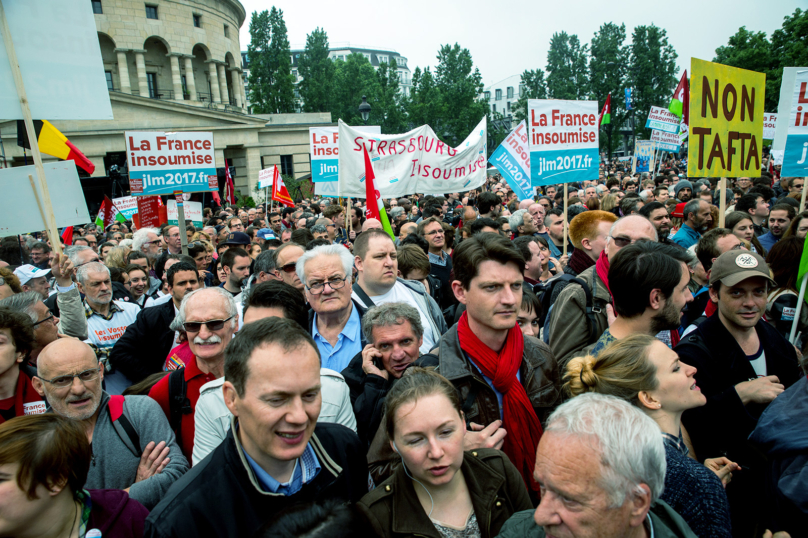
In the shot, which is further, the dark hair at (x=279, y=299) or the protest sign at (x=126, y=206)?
the protest sign at (x=126, y=206)

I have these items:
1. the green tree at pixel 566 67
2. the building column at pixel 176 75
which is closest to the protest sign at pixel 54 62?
the building column at pixel 176 75

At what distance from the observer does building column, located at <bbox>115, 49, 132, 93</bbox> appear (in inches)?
1593

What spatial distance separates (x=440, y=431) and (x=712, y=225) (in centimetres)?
585

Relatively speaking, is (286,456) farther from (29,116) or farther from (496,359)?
(29,116)

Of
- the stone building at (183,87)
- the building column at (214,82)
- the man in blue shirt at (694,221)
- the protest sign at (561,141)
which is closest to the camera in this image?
the man in blue shirt at (694,221)

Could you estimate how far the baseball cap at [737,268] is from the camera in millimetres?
3070

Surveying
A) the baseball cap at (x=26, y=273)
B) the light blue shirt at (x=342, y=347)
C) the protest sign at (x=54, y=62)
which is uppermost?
the protest sign at (x=54, y=62)

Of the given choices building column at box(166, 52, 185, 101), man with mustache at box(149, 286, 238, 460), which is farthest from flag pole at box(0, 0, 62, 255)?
building column at box(166, 52, 185, 101)

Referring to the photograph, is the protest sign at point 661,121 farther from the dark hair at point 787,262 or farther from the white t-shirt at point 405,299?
the white t-shirt at point 405,299

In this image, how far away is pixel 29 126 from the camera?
14.1 ft

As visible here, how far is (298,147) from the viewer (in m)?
43.3

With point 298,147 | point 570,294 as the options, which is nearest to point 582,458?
point 570,294

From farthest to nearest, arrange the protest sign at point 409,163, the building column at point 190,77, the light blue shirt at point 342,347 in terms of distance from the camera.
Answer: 1. the building column at point 190,77
2. the protest sign at point 409,163
3. the light blue shirt at point 342,347

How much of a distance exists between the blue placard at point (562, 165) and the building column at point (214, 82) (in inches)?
1793
